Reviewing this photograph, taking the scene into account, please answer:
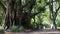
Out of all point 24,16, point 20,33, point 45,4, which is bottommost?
point 20,33

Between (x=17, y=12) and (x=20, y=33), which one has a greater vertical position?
(x=17, y=12)

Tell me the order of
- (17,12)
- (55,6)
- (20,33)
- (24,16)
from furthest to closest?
(55,6), (24,16), (17,12), (20,33)

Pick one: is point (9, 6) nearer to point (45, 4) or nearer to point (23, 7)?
point (23, 7)

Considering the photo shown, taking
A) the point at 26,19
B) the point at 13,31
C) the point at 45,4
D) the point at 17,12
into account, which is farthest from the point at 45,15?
the point at 13,31

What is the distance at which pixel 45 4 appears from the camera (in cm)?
1702

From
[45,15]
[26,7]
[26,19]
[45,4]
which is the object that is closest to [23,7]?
[26,7]

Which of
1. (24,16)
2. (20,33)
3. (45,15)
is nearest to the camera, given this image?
(20,33)

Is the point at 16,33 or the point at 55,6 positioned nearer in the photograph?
the point at 16,33

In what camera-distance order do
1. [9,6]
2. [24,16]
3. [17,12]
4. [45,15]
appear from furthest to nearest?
[45,15] → [24,16] → [17,12] → [9,6]

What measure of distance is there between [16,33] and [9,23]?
8.76 ft

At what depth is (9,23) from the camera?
12336mm

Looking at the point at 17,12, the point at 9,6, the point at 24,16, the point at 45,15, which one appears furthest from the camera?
the point at 45,15

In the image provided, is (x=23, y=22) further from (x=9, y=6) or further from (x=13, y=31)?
(x=13, y=31)

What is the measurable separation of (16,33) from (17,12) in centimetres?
365
